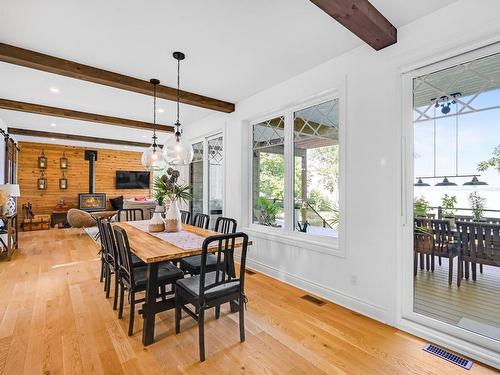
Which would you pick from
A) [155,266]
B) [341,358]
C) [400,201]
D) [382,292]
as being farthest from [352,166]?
[155,266]

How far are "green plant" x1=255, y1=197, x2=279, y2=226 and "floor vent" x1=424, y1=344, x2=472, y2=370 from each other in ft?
7.55

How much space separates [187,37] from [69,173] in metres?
8.57

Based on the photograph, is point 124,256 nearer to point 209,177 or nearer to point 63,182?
point 209,177

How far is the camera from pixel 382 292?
2559 millimetres

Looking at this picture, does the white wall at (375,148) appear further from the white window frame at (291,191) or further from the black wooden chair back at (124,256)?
the black wooden chair back at (124,256)

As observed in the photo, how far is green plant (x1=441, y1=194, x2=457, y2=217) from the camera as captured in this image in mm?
2299

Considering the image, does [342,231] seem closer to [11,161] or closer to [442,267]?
[442,267]

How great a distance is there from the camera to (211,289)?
214cm

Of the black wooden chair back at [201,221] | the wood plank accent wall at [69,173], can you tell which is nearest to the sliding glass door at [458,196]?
the black wooden chair back at [201,221]

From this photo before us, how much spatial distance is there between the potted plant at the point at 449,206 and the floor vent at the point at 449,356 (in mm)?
1039

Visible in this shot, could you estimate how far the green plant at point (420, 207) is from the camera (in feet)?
8.01

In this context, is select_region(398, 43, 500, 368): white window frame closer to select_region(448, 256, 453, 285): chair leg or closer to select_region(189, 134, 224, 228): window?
select_region(448, 256, 453, 285): chair leg

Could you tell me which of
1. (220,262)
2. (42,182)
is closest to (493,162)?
(220,262)

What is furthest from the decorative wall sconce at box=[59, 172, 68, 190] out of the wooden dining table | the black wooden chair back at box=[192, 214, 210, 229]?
the wooden dining table
